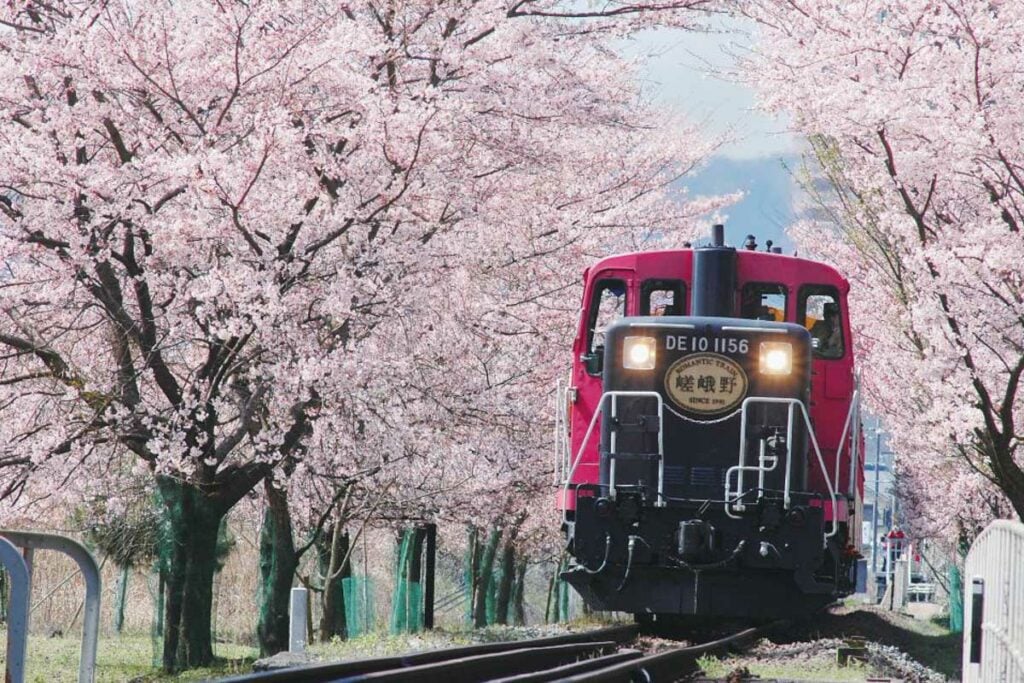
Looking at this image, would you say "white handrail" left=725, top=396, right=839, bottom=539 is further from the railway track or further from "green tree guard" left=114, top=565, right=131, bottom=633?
"green tree guard" left=114, top=565, right=131, bottom=633

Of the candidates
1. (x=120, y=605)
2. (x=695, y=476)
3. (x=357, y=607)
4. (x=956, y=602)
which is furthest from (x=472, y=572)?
(x=695, y=476)

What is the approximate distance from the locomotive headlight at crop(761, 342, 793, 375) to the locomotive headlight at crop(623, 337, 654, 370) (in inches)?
38.3

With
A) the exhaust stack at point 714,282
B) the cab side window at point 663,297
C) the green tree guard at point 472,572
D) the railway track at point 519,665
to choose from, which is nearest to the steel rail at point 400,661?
the railway track at point 519,665

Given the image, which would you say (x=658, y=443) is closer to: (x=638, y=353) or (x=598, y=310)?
(x=638, y=353)

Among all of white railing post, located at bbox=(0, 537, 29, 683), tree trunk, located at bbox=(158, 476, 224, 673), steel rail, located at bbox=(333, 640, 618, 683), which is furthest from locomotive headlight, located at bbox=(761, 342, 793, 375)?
white railing post, located at bbox=(0, 537, 29, 683)

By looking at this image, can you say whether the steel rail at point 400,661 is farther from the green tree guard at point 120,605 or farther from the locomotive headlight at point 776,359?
the green tree guard at point 120,605

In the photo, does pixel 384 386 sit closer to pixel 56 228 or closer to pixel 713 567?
pixel 56 228

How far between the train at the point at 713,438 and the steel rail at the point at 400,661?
0.73 meters

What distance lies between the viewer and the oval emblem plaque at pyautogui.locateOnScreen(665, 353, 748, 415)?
444 inches

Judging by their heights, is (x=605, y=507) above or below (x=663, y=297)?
below

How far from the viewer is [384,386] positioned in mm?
15266

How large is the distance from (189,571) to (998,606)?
11.1m

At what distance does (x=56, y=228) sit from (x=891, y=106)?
873 centimetres

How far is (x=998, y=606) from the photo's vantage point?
5.97 meters
